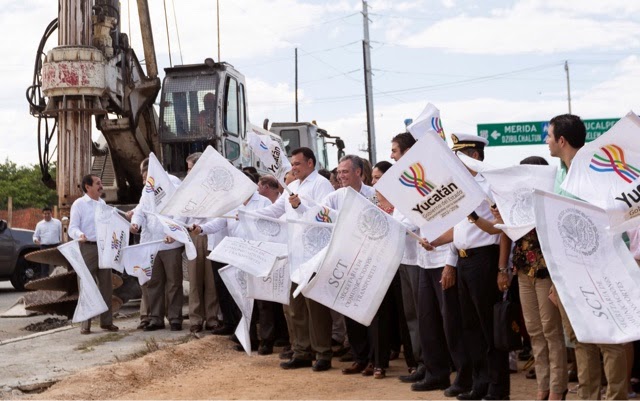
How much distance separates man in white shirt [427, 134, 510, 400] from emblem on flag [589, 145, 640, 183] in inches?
42.7

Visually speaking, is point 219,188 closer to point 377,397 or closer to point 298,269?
point 298,269

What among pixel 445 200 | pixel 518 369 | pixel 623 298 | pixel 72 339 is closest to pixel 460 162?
pixel 445 200

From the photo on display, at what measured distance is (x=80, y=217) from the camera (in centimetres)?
1197

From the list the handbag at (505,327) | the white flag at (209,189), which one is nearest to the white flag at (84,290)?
the white flag at (209,189)

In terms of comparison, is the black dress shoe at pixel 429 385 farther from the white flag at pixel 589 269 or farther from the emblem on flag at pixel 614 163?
the emblem on flag at pixel 614 163

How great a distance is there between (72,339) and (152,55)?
6386 millimetres

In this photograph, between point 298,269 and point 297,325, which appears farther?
point 297,325

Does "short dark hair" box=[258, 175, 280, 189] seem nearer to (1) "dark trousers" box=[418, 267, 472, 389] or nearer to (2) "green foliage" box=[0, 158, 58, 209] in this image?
(1) "dark trousers" box=[418, 267, 472, 389]

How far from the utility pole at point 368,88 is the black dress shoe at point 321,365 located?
25.0 meters

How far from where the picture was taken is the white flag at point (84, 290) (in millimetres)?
11516

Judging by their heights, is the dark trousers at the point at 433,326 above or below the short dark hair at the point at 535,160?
below

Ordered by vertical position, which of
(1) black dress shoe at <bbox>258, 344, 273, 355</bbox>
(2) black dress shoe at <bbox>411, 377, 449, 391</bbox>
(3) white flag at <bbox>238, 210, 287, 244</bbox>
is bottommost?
(1) black dress shoe at <bbox>258, 344, 273, 355</bbox>

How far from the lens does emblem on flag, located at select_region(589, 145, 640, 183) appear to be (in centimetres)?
595

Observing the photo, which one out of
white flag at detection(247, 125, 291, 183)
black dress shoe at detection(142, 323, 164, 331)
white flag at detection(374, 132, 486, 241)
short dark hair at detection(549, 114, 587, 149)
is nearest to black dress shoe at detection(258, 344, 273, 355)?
white flag at detection(247, 125, 291, 183)
